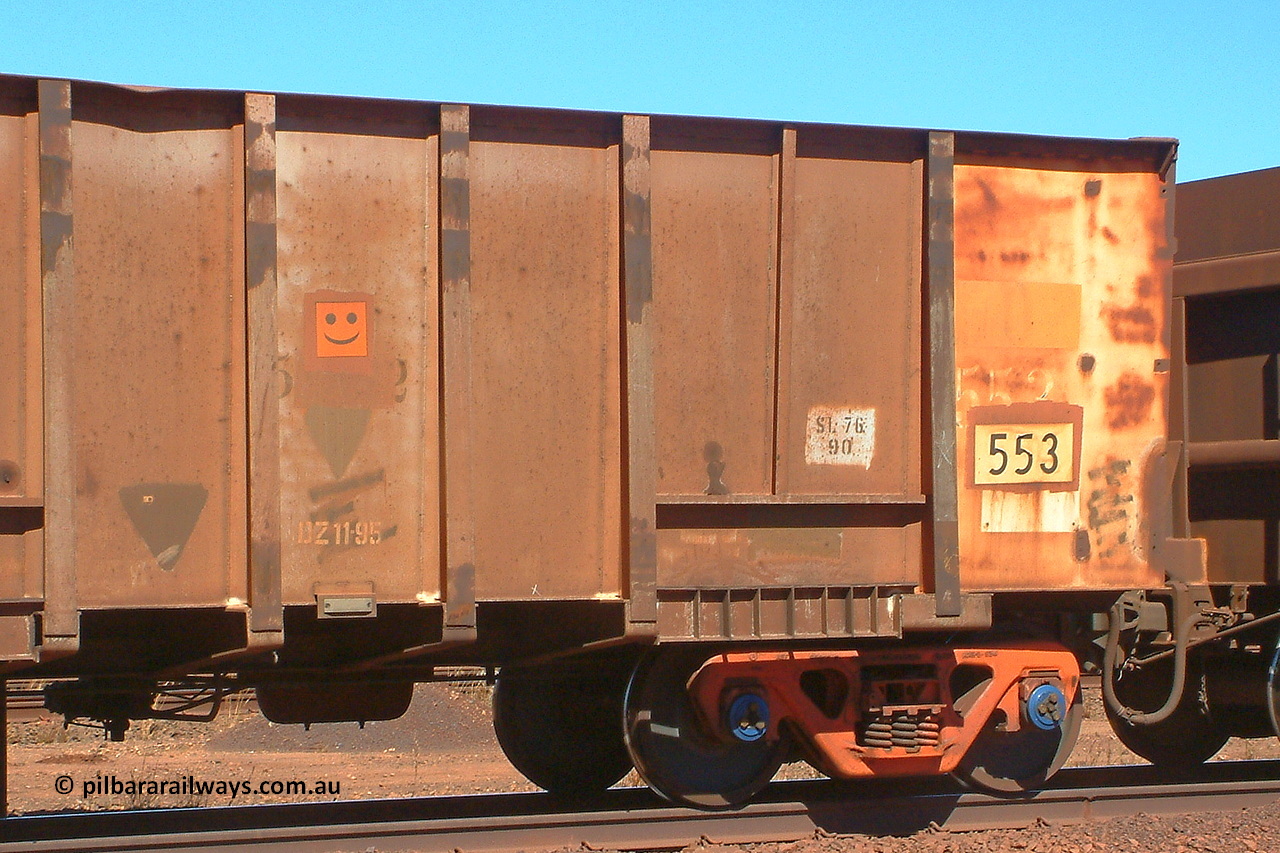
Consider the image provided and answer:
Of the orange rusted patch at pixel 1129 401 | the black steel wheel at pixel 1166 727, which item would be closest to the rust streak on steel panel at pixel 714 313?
the orange rusted patch at pixel 1129 401

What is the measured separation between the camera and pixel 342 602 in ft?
18.2

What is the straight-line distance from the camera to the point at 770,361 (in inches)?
246

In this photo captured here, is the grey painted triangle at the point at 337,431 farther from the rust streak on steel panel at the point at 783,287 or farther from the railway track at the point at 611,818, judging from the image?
the rust streak on steel panel at the point at 783,287

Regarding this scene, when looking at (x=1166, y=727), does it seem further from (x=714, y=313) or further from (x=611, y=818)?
(x=714, y=313)

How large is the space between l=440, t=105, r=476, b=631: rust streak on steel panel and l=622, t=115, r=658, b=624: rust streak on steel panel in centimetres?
74

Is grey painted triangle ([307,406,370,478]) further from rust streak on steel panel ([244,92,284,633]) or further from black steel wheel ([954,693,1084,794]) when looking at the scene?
black steel wheel ([954,693,1084,794])

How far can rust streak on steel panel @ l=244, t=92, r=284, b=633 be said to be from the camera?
5445 millimetres

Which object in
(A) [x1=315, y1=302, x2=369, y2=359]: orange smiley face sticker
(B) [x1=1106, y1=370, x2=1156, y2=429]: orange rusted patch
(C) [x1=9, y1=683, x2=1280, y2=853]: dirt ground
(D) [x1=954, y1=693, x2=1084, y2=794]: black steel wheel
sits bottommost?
(C) [x1=9, y1=683, x2=1280, y2=853]: dirt ground

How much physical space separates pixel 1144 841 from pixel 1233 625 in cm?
158

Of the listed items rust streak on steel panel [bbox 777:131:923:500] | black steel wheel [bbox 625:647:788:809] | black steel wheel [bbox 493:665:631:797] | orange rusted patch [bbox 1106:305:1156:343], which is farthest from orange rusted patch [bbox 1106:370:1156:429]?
black steel wheel [bbox 493:665:631:797]

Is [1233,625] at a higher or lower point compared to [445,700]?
higher

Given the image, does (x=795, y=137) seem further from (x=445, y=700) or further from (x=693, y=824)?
(x=445, y=700)

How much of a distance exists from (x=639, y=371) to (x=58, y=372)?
2493 mm

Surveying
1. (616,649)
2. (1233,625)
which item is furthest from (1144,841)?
(616,649)
